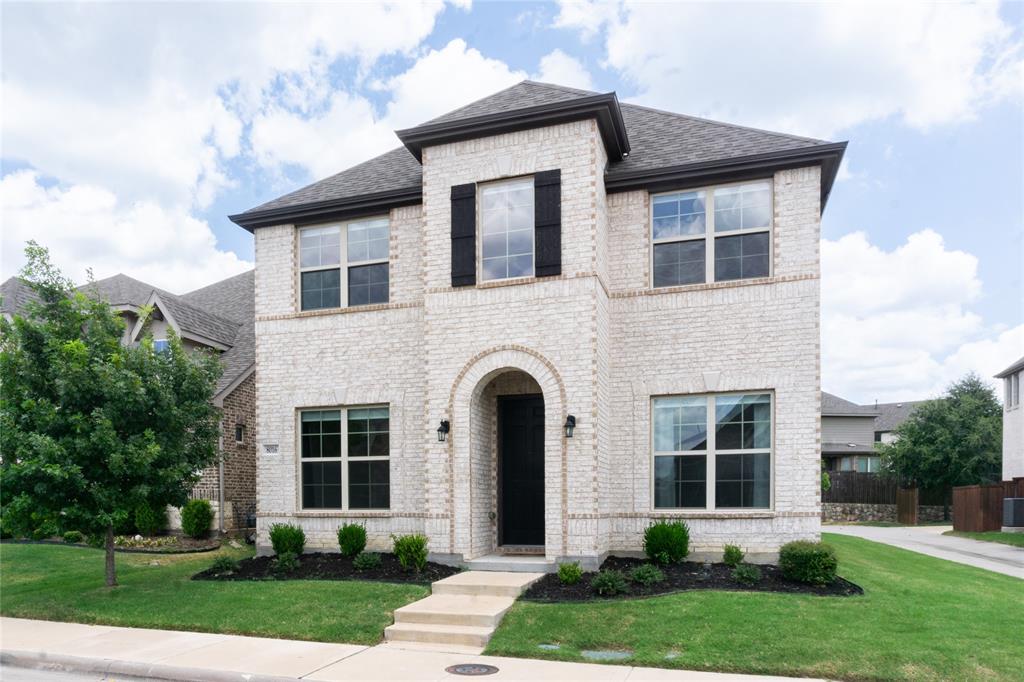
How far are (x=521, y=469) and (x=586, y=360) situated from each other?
2589mm

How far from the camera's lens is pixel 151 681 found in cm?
723

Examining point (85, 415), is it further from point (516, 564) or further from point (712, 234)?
point (712, 234)

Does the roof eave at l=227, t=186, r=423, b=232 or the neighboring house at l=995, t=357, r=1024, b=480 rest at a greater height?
the roof eave at l=227, t=186, r=423, b=232

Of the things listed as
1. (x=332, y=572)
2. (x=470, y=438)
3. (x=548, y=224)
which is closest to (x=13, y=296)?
(x=332, y=572)

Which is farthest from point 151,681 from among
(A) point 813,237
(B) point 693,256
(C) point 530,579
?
(A) point 813,237

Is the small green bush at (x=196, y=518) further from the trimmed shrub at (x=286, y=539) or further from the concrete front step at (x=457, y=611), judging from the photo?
the concrete front step at (x=457, y=611)

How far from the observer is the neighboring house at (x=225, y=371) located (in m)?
16.0

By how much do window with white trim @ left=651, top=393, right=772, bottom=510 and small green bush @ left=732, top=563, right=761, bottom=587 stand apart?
1.40 meters

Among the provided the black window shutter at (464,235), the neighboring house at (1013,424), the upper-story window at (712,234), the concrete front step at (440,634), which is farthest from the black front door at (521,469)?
the neighboring house at (1013,424)

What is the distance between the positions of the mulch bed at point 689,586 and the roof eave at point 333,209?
22.9 feet

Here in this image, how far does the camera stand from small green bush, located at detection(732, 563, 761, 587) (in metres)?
9.75

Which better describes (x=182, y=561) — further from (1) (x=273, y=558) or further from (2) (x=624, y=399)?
(2) (x=624, y=399)

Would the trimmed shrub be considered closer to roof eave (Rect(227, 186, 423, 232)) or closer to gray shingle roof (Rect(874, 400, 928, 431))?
roof eave (Rect(227, 186, 423, 232))

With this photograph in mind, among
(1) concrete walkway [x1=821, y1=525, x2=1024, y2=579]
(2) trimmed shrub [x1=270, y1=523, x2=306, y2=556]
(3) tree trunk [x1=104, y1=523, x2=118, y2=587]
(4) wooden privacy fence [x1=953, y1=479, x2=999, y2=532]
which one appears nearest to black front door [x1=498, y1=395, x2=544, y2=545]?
(2) trimmed shrub [x1=270, y1=523, x2=306, y2=556]
